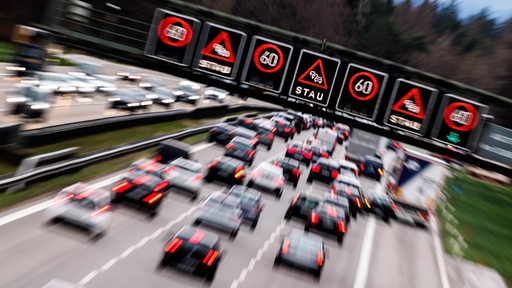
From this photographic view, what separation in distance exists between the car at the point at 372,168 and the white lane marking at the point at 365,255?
14780 mm

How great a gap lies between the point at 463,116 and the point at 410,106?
62.5 inches

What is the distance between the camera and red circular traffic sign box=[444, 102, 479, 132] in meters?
16.0

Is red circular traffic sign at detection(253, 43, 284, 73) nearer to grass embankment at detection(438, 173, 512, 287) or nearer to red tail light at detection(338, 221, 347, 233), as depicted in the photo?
red tail light at detection(338, 221, 347, 233)

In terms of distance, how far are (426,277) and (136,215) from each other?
42.1ft

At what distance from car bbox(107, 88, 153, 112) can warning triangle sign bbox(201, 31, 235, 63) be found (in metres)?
25.4

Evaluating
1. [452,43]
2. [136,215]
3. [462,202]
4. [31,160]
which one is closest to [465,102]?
[136,215]

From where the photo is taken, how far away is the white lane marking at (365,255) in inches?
819

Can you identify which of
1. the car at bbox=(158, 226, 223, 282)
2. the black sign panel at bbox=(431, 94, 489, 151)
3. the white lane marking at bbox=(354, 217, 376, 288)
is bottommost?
the white lane marking at bbox=(354, 217, 376, 288)

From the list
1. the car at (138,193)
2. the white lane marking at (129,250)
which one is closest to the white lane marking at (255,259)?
the white lane marking at (129,250)

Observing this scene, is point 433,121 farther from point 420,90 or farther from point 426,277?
point 426,277

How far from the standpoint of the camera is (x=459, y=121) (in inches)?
636

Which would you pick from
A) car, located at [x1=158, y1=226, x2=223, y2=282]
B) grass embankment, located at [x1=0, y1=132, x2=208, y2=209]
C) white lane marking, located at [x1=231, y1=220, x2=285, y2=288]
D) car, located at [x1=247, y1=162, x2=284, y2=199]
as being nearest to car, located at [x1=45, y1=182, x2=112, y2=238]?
grass embankment, located at [x1=0, y1=132, x2=208, y2=209]

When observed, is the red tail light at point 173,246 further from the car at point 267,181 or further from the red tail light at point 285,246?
the car at point 267,181

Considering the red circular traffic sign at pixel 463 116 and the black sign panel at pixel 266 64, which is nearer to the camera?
the red circular traffic sign at pixel 463 116
